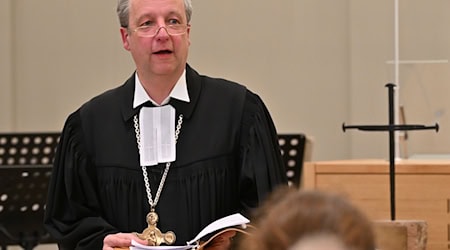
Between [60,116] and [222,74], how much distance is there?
1.40 m

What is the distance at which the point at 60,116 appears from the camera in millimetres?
8055

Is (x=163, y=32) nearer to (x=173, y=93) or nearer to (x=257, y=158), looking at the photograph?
(x=173, y=93)

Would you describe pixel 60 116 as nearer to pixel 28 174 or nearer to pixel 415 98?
pixel 415 98

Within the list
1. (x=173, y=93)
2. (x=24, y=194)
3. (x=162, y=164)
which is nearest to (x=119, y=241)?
(x=162, y=164)

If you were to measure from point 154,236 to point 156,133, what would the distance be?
1.21ft

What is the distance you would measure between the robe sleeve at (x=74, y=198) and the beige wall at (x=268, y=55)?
4467 mm

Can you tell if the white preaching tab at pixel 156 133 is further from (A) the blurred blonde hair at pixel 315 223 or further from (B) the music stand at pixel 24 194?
(A) the blurred blonde hair at pixel 315 223

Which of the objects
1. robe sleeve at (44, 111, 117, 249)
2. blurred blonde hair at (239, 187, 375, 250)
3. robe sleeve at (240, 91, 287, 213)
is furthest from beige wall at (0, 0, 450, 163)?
blurred blonde hair at (239, 187, 375, 250)

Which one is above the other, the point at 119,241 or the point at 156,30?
the point at 156,30

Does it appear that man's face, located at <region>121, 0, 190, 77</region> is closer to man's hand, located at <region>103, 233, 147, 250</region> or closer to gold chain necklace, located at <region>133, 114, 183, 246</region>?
gold chain necklace, located at <region>133, 114, 183, 246</region>

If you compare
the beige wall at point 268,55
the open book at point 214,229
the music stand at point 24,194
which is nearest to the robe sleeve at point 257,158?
the open book at point 214,229

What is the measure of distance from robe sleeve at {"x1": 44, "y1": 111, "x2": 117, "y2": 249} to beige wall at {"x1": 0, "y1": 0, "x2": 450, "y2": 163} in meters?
4.47

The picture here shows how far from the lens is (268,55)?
7.86 m

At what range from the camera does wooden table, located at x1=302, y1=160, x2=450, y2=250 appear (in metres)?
4.69
